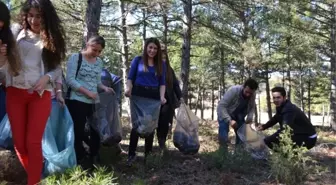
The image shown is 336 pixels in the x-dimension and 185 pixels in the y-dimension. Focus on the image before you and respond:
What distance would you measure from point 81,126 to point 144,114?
782 millimetres

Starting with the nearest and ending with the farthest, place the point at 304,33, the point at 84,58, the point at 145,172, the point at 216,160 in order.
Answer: the point at 84,58
the point at 145,172
the point at 216,160
the point at 304,33

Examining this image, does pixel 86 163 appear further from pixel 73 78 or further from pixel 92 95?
pixel 73 78

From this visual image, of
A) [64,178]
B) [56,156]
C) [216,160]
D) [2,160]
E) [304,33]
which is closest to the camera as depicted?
[64,178]

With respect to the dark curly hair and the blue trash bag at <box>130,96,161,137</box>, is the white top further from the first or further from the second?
the blue trash bag at <box>130,96,161,137</box>

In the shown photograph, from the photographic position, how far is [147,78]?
457 cm

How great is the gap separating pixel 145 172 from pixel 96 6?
238 centimetres

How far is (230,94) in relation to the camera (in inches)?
230

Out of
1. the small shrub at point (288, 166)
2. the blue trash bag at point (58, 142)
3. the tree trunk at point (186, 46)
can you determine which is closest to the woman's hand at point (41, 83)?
the blue trash bag at point (58, 142)

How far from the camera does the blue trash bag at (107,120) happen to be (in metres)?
4.18

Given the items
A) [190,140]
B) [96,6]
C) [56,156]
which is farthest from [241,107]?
[56,156]

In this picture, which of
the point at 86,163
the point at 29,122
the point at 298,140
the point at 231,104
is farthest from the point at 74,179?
the point at 298,140

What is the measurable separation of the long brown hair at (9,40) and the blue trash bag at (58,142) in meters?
0.90

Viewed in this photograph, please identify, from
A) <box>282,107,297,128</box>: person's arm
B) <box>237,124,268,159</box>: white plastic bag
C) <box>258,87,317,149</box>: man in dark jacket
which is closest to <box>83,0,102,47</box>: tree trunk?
<box>237,124,268,159</box>: white plastic bag

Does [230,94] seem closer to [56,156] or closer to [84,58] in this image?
[84,58]
